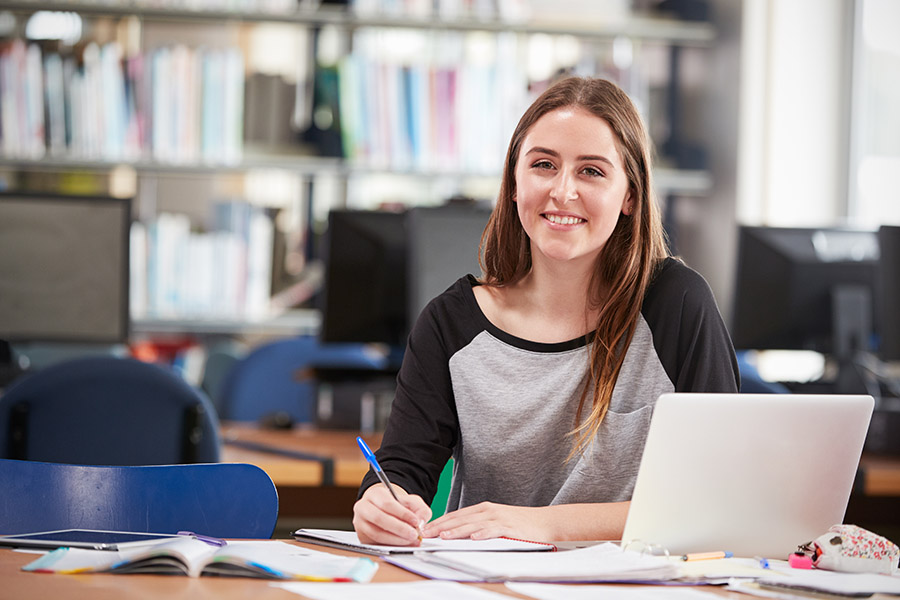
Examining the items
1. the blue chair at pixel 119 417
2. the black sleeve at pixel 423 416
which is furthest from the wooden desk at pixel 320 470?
the black sleeve at pixel 423 416

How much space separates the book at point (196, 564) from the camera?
104 centimetres

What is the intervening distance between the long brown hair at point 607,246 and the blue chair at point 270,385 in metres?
1.54

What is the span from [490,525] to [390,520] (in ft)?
0.45

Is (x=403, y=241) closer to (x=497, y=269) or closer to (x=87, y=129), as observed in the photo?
(x=497, y=269)

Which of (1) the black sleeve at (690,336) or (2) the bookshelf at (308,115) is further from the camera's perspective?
(2) the bookshelf at (308,115)

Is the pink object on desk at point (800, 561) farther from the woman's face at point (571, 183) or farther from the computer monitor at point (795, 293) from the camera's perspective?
the computer monitor at point (795, 293)

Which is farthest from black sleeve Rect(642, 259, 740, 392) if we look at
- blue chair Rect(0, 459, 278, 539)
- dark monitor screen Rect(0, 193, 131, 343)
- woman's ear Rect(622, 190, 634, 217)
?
dark monitor screen Rect(0, 193, 131, 343)

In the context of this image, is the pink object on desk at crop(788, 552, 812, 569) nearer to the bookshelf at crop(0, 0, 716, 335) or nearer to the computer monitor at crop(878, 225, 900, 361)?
the computer monitor at crop(878, 225, 900, 361)

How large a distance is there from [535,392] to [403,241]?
1265mm

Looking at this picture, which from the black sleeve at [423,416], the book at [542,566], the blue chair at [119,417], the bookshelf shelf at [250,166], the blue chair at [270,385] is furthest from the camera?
the bookshelf shelf at [250,166]

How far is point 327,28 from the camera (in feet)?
12.9

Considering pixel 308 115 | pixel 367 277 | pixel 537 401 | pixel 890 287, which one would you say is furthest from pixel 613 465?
pixel 308 115

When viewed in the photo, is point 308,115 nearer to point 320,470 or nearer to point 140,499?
point 320,470

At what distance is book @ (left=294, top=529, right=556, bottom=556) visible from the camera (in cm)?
119
